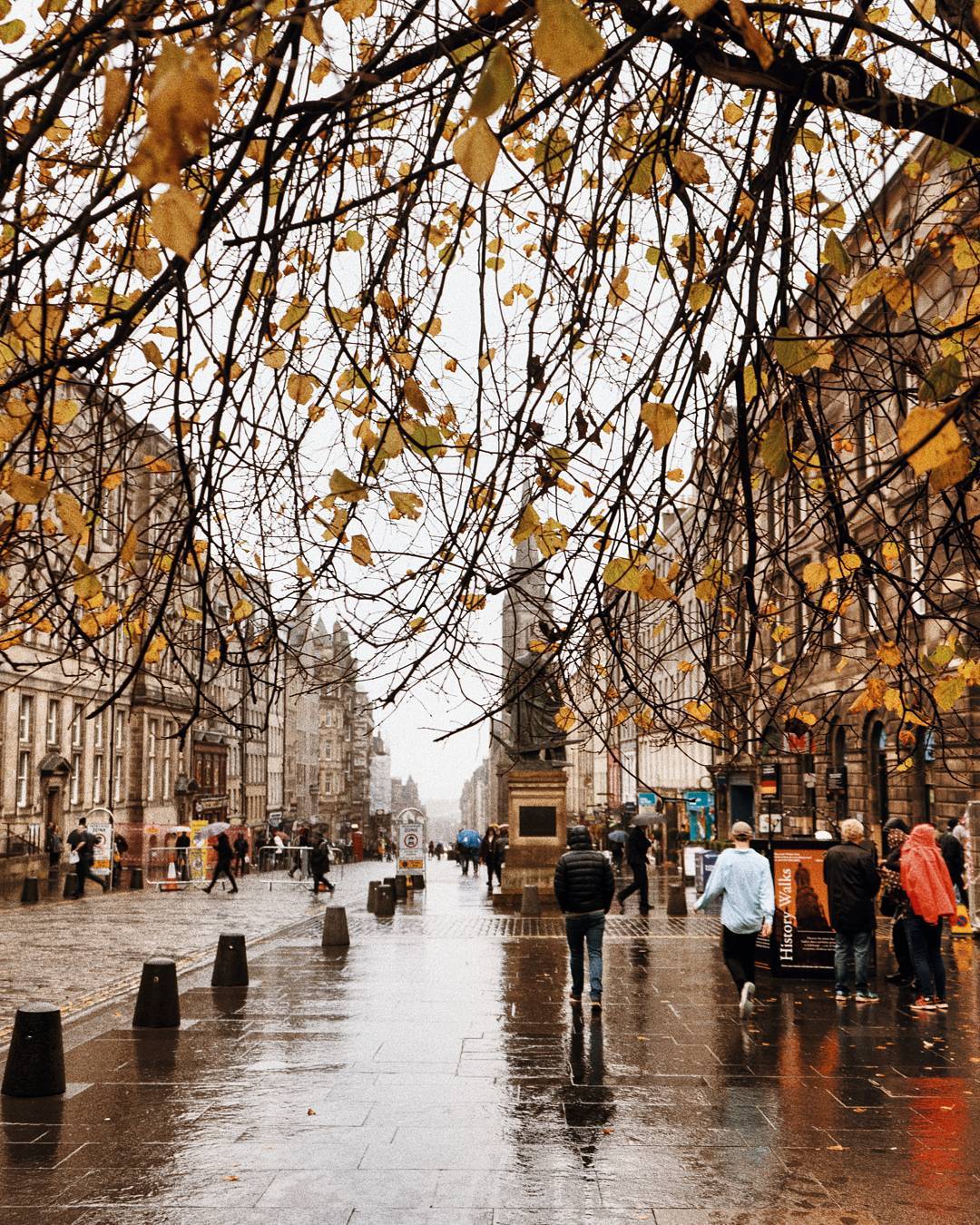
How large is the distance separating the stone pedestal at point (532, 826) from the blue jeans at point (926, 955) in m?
16.4

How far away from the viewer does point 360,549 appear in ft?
22.4

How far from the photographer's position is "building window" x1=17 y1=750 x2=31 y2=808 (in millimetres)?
42531

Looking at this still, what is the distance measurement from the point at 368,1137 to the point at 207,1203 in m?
1.43

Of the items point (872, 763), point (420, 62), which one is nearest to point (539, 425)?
point (420, 62)

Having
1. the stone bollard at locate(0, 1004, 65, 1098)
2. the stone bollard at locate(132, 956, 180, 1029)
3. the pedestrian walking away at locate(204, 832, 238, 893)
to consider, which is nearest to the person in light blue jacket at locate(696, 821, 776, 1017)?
the stone bollard at locate(132, 956, 180, 1029)

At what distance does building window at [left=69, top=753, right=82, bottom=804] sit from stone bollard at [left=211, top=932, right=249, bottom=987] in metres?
36.9

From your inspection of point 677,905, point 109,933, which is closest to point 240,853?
point 109,933

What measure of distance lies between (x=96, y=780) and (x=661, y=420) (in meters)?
52.3

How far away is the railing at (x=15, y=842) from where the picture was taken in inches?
1539

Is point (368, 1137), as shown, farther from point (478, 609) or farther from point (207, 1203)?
point (478, 609)

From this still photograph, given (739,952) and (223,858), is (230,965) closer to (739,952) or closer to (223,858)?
(739,952)

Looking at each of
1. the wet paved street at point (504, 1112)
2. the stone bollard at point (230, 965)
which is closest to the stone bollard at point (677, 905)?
the wet paved street at point (504, 1112)

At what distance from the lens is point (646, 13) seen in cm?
484

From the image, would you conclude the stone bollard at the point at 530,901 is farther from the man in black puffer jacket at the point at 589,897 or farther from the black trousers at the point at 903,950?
the man in black puffer jacket at the point at 589,897
